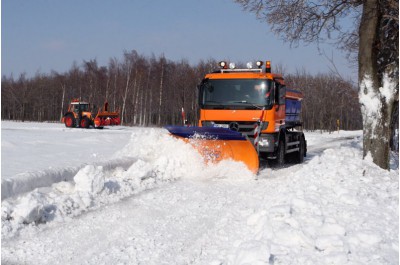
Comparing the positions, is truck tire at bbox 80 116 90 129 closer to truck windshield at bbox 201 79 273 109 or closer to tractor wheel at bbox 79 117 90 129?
tractor wheel at bbox 79 117 90 129

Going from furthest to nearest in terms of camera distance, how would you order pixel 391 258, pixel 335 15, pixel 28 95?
pixel 28 95
pixel 335 15
pixel 391 258

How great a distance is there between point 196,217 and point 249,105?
18.7 ft

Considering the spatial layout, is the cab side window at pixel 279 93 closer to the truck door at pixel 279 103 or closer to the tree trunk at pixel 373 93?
the truck door at pixel 279 103

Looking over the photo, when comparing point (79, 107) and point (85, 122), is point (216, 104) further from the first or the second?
point (79, 107)

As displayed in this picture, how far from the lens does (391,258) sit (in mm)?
4020

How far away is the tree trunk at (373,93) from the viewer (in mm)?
9430

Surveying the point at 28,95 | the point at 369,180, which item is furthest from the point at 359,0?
the point at 28,95

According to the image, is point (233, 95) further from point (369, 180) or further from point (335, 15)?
point (369, 180)

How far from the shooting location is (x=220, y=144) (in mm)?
10133

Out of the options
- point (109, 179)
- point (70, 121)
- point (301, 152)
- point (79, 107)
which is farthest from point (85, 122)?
point (109, 179)

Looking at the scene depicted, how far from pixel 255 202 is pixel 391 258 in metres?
2.80

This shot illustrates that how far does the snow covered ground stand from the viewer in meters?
4.09

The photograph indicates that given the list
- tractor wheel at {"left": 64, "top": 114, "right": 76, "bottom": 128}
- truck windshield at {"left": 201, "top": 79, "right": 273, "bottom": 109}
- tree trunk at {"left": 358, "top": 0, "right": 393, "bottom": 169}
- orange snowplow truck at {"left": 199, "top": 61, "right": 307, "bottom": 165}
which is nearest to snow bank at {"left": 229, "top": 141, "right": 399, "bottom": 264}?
tree trunk at {"left": 358, "top": 0, "right": 393, "bottom": 169}

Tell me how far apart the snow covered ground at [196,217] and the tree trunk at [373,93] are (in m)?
0.73
